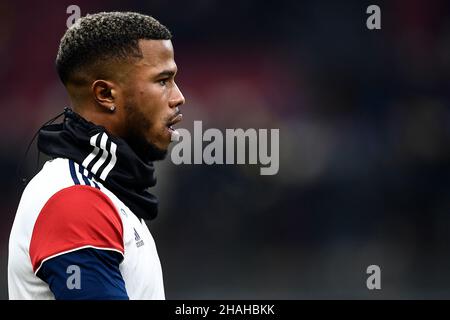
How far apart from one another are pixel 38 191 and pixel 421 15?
16.9 feet

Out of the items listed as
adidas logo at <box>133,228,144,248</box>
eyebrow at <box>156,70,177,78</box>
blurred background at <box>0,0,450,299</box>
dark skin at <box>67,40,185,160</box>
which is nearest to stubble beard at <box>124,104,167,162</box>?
dark skin at <box>67,40,185,160</box>

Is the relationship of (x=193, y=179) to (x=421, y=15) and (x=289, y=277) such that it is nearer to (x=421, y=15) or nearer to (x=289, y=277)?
(x=289, y=277)

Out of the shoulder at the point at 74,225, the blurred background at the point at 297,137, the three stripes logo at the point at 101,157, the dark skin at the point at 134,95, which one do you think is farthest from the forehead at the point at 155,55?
the blurred background at the point at 297,137

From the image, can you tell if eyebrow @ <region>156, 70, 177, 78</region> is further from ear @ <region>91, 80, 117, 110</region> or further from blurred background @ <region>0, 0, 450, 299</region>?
blurred background @ <region>0, 0, 450, 299</region>

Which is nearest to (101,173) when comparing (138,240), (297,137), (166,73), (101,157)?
(101,157)

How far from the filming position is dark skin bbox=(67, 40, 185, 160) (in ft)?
7.27

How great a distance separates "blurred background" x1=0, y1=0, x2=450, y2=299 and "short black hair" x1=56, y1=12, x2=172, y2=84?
4.10 metres

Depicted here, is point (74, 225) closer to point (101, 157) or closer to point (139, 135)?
point (101, 157)

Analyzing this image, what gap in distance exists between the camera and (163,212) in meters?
6.39

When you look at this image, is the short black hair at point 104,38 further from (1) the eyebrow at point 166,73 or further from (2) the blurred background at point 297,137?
(2) the blurred background at point 297,137

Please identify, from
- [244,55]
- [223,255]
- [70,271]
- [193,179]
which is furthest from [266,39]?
[70,271]

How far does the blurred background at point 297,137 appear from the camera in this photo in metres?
6.38

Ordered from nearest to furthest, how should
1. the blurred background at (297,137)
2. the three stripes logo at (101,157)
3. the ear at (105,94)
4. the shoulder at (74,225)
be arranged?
the shoulder at (74,225), the three stripes logo at (101,157), the ear at (105,94), the blurred background at (297,137)
